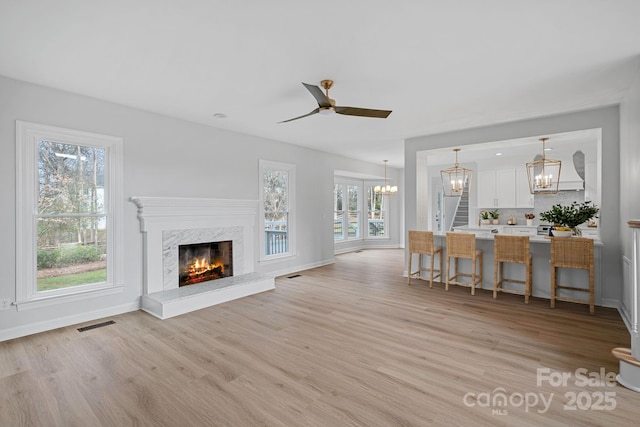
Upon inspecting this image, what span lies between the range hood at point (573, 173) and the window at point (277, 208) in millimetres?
5985

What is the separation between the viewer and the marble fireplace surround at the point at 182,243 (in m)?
4.17

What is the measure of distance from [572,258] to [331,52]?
402 centimetres

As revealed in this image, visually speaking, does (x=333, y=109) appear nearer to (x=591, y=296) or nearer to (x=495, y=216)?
(x=591, y=296)

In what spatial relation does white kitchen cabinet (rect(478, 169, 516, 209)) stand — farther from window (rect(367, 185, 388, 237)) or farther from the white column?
the white column

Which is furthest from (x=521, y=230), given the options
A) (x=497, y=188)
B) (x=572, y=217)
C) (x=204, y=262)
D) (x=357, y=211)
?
(x=204, y=262)

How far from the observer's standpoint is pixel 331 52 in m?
2.77

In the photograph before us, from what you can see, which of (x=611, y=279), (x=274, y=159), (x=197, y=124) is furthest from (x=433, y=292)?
(x=197, y=124)

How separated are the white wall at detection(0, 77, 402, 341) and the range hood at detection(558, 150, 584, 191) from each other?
18.2 feet

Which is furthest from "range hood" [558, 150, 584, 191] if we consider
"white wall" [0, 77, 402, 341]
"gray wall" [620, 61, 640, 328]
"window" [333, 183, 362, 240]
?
"white wall" [0, 77, 402, 341]

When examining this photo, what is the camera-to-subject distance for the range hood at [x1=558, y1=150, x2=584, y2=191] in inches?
267

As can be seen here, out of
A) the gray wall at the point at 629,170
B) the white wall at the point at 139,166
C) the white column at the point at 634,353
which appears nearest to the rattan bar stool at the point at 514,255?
the gray wall at the point at 629,170

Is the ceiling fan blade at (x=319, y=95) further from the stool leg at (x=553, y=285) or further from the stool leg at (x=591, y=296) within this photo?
the stool leg at (x=591, y=296)

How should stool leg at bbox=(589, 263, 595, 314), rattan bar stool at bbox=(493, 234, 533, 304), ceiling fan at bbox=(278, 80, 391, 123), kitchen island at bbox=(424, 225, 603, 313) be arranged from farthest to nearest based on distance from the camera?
rattan bar stool at bbox=(493, 234, 533, 304), kitchen island at bbox=(424, 225, 603, 313), stool leg at bbox=(589, 263, 595, 314), ceiling fan at bbox=(278, 80, 391, 123)

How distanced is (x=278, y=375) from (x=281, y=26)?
2.74 m
